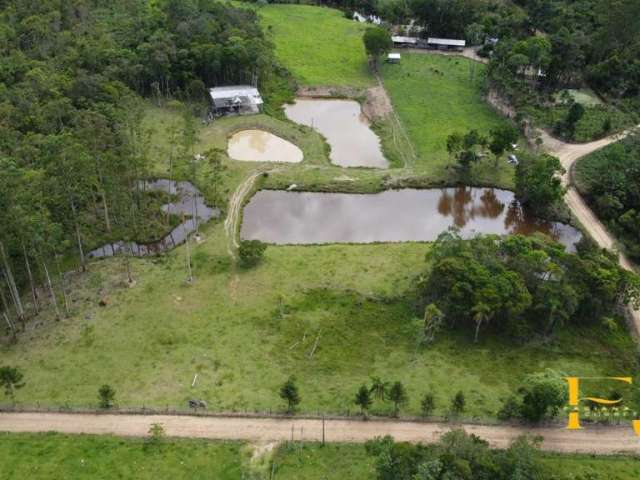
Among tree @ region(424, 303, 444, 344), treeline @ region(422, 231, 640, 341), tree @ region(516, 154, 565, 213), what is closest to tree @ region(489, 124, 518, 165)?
tree @ region(516, 154, 565, 213)

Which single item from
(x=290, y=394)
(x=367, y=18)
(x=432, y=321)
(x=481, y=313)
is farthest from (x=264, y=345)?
(x=367, y=18)

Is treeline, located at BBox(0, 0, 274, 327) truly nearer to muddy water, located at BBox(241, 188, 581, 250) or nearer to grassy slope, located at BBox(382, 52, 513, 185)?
muddy water, located at BBox(241, 188, 581, 250)

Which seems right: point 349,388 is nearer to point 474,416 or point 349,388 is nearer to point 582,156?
point 474,416

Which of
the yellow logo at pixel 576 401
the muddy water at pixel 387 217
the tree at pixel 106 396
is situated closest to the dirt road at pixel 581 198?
the muddy water at pixel 387 217

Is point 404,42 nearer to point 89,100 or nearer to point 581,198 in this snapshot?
point 581,198

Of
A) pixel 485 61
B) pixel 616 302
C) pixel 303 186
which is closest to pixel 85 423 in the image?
pixel 303 186

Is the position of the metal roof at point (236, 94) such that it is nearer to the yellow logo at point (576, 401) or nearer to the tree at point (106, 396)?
the tree at point (106, 396)
